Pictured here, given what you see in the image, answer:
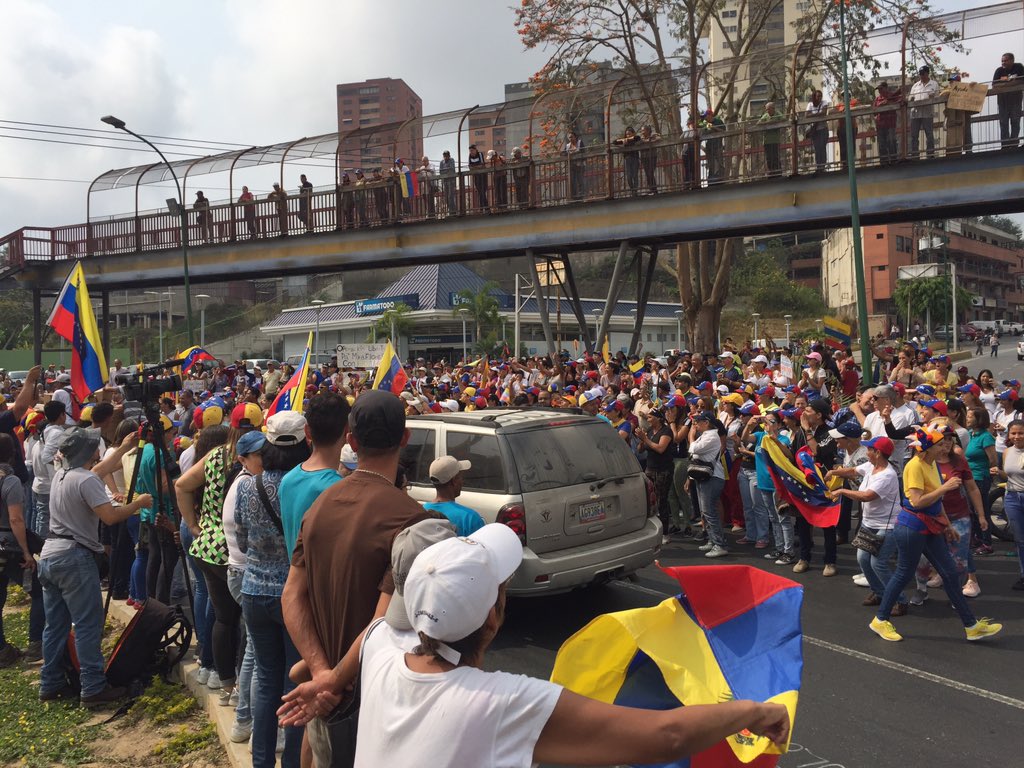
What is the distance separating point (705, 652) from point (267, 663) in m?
2.06

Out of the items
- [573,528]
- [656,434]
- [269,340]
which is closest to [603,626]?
[573,528]

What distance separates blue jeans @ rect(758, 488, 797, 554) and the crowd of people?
0.03 m

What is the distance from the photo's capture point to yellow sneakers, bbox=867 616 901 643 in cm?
622

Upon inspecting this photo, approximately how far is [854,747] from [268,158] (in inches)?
834

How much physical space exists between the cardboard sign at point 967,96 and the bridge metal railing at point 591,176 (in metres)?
0.14

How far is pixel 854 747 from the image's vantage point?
4.50m

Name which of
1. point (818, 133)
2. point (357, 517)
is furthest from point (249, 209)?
point (357, 517)

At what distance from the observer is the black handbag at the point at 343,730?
268 cm

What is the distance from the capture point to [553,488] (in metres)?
6.36

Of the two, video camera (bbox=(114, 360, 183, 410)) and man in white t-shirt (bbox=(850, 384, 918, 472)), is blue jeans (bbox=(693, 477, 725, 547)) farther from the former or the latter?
video camera (bbox=(114, 360, 183, 410))

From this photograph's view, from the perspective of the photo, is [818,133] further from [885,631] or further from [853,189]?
[885,631]

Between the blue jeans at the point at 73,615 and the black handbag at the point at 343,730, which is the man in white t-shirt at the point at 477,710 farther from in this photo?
the blue jeans at the point at 73,615

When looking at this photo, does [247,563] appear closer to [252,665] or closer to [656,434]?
[252,665]

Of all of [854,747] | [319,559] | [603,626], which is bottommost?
[854,747]
